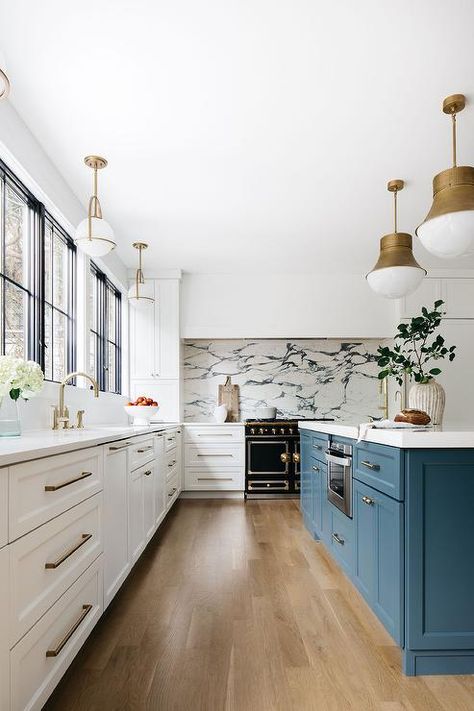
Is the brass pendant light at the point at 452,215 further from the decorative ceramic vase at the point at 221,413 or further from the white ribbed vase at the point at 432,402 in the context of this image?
the decorative ceramic vase at the point at 221,413

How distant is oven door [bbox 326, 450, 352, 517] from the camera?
269 cm

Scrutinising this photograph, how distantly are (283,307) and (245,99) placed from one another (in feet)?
11.3

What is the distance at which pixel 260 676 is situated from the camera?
1905 mm

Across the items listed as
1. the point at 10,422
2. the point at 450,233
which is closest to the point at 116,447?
the point at 10,422

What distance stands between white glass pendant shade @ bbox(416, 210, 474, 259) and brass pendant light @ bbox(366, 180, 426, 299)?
2.17 feet

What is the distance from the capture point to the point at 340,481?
2.89 meters

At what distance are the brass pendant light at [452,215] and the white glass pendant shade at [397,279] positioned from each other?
2.18 feet

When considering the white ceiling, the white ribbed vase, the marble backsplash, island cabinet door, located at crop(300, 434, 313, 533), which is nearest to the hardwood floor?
island cabinet door, located at crop(300, 434, 313, 533)

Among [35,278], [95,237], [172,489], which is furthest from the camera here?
[172,489]

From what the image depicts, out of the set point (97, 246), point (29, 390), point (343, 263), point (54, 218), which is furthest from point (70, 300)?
point (343, 263)

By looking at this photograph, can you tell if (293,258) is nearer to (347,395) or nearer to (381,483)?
(347,395)

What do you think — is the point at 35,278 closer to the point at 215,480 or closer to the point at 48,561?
the point at 48,561

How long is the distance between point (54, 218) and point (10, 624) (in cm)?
287

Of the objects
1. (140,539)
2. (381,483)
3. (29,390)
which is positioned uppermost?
(29,390)
